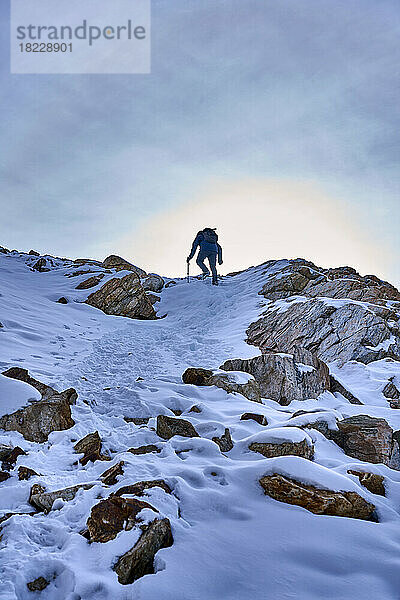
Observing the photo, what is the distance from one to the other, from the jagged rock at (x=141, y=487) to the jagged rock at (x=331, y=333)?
24.6 feet

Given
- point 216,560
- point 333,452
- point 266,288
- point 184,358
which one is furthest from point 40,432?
point 266,288

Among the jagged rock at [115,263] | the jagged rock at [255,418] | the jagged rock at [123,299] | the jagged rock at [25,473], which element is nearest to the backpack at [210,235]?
the jagged rock at [123,299]

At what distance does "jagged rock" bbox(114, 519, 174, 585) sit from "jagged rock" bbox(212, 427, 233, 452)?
1.97 metres

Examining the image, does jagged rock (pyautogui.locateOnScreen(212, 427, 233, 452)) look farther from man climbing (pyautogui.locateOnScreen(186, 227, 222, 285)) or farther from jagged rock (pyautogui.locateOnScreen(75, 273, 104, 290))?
man climbing (pyautogui.locateOnScreen(186, 227, 222, 285))

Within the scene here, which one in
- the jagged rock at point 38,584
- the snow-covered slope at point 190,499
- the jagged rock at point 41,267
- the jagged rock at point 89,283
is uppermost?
the jagged rock at point 41,267

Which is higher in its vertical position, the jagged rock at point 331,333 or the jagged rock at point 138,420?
the jagged rock at point 331,333

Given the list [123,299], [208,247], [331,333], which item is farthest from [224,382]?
[208,247]

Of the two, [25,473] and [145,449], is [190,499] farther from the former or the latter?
[25,473]

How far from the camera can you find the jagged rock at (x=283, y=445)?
15.5ft

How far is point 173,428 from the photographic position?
18.0 ft

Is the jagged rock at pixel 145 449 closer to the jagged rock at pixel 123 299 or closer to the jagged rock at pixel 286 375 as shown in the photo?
the jagged rock at pixel 286 375

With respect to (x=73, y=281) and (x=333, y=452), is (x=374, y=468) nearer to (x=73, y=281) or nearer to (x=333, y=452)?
(x=333, y=452)

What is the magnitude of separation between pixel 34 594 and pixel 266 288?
16413mm

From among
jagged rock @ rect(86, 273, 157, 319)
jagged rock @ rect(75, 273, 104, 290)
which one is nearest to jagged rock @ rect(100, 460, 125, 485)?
jagged rock @ rect(86, 273, 157, 319)
